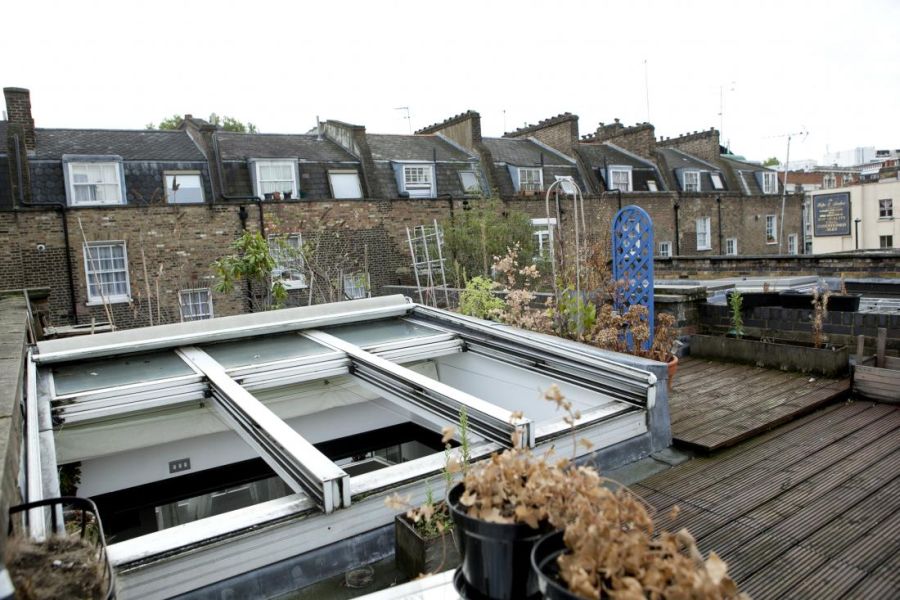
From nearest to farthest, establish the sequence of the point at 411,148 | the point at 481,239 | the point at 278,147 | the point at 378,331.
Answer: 1. the point at 378,331
2. the point at 481,239
3. the point at 278,147
4. the point at 411,148

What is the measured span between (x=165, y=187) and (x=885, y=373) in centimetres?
1692

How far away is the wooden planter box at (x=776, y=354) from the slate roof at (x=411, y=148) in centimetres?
1550

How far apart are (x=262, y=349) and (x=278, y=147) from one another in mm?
15789

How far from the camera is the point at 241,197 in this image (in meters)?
17.2

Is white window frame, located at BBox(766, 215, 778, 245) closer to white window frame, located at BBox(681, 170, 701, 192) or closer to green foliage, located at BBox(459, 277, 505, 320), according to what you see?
white window frame, located at BBox(681, 170, 701, 192)

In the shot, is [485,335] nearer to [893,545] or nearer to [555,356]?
[555,356]

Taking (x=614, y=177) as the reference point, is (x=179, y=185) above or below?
below

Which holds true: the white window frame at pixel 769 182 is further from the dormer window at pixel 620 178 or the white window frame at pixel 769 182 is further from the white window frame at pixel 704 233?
the dormer window at pixel 620 178

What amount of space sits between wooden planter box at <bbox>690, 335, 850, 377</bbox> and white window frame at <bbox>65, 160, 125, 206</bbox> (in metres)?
15.3

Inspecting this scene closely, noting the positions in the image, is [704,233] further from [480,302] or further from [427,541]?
[427,541]

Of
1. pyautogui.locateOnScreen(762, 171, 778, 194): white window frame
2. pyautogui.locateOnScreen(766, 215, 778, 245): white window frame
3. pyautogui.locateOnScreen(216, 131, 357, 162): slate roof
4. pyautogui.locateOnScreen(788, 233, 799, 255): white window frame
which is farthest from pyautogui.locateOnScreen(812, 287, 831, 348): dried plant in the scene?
pyautogui.locateOnScreen(788, 233, 799, 255): white window frame

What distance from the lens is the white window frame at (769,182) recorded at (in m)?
29.5

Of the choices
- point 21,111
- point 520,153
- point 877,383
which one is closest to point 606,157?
point 520,153

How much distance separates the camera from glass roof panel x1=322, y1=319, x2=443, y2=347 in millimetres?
4863
